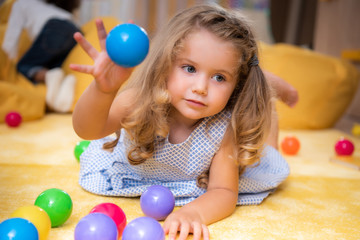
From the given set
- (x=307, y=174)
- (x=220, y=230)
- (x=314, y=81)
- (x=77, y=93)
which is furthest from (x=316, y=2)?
(x=220, y=230)

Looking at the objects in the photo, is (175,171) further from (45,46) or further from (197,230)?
(45,46)

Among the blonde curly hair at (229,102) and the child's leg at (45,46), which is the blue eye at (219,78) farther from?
the child's leg at (45,46)

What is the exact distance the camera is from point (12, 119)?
1941 mm

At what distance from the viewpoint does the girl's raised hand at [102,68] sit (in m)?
0.80

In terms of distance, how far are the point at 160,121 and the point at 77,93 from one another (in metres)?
1.58

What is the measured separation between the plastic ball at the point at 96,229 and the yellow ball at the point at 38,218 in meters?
0.08

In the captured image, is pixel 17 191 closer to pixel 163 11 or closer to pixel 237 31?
pixel 237 31

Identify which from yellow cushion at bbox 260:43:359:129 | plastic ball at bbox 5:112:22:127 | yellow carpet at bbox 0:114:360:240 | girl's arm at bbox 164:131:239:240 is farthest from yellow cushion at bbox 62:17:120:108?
girl's arm at bbox 164:131:239:240

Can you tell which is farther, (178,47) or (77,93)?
(77,93)

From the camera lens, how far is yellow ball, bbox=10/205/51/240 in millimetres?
738

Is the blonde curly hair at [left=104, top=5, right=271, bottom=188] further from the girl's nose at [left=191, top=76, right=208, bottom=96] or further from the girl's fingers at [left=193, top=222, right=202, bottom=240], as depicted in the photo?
the girl's fingers at [left=193, top=222, right=202, bottom=240]

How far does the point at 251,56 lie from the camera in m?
1.01

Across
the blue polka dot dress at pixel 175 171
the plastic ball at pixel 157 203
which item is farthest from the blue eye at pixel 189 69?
the plastic ball at pixel 157 203

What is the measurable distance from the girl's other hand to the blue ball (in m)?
0.34
